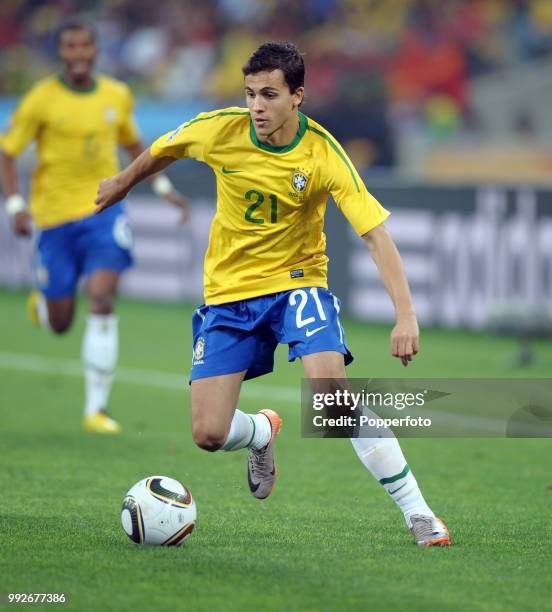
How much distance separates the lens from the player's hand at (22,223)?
8.96 meters

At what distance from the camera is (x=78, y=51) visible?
357 inches

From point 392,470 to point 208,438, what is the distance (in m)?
0.80

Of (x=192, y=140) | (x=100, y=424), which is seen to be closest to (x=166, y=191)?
(x=100, y=424)

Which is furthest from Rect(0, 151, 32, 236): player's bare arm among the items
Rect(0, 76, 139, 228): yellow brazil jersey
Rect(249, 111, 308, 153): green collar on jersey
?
Rect(249, 111, 308, 153): green collar on jersey

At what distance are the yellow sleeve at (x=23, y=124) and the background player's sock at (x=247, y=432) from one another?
4.11 meters

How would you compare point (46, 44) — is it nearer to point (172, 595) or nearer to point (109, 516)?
point (109, 516)

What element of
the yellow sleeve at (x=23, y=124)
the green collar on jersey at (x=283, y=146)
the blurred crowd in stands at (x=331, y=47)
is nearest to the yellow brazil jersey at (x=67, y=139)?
the yellow sleeve at (x=23, y=124)

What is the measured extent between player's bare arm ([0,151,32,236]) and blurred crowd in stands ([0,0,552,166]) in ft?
31.3

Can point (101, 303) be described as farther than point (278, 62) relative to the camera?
Yes

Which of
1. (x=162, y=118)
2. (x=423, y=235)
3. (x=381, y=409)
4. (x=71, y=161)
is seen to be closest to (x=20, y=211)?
(x=71, y=161)

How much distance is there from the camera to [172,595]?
175 inches

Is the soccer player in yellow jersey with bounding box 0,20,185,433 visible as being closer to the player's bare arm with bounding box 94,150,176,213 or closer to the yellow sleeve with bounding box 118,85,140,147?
the yellow sleeve with bounding box 118,85,140,147

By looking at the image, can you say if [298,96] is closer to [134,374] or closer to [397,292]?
[397,292]

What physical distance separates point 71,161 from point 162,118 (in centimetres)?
1023
